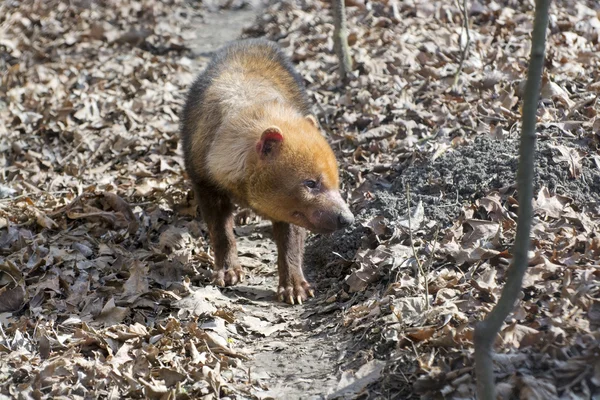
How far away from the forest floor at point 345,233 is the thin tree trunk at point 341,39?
8.0 inches

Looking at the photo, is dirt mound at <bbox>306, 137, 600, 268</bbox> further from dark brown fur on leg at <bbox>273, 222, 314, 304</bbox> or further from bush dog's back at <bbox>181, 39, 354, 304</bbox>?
bush dog's back at <bbox>181, 39, 354, 304</bbox>

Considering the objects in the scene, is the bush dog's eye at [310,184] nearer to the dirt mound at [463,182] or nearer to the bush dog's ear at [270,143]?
the bush dog's ear at [270,143]

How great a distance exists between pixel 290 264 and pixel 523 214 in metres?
3.09

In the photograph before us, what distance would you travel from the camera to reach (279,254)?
628 centimetres

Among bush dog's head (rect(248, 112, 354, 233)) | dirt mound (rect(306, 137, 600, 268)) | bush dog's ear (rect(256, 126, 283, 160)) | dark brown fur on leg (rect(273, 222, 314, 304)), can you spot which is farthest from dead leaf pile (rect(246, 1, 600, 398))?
bush dog's ear (rect(256, 126, 283, 160))

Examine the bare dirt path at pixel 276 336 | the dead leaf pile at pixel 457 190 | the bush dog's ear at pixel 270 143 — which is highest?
the bush dog's ear at pixel 270 143

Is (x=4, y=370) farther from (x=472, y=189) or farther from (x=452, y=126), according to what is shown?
(x=452, y=126)

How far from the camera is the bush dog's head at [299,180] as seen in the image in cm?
577

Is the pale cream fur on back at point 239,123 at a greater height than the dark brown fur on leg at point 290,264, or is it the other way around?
the pale cream fur on back at point 239,123

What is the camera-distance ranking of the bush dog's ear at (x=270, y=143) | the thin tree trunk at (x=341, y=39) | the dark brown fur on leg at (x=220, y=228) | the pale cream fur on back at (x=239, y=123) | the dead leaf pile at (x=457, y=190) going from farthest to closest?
the thin tree trunk at (x=341, y=39) → the dark brown fur on leg at (x=220, y=228) → the pale cream fur on back at (x=239, y=123) → the bush dog's ear at (x=270, y=143) → the dead leaf pile at (x=457, y=190)

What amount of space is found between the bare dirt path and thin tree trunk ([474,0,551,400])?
4.24 ft

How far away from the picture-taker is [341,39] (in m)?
8.99

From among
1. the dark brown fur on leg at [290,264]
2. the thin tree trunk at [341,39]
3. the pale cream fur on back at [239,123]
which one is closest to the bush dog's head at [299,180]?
the pale cream fur on back at [239,123]

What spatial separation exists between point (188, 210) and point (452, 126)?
115 inches
